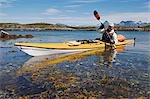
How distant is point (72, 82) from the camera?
45.1 ft

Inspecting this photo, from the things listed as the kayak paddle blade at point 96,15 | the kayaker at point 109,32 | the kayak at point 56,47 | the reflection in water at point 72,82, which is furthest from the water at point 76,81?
the kayak paddle blade at point 96,15

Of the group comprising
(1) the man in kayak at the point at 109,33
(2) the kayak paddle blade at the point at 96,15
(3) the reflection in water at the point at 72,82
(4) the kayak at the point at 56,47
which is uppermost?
(2) the kayak paddle blade at the point at 96,15

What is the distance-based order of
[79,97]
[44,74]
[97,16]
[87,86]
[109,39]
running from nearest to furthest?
[79,97] < [87,86] < [44,74] < [109,39] < [97,16]

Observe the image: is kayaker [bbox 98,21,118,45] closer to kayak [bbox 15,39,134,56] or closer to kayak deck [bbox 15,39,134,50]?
kayak [bbox 15,39,134,56]

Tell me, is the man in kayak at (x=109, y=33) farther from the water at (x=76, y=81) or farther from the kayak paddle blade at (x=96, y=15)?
the water at (x=76, y=81)

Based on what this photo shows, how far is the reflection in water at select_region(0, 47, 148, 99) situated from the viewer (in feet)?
38.0

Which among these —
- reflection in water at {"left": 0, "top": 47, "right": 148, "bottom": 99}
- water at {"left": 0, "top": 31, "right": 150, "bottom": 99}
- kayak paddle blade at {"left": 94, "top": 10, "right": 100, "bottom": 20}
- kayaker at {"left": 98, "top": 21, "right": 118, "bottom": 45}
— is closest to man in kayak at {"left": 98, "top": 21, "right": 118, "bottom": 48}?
kayaker at {"left": 98, "top": 21, "right": 118, "bottom": 45}

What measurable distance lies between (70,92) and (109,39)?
617 inches

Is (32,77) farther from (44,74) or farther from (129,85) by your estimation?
(129,85)

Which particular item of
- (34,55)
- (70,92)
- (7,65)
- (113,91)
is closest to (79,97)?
(70,92)

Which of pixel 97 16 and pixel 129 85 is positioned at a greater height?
pixel 97 16

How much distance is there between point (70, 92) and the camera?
1189 cm

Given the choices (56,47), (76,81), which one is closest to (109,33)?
(56,47)

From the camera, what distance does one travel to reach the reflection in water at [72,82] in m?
11.6
